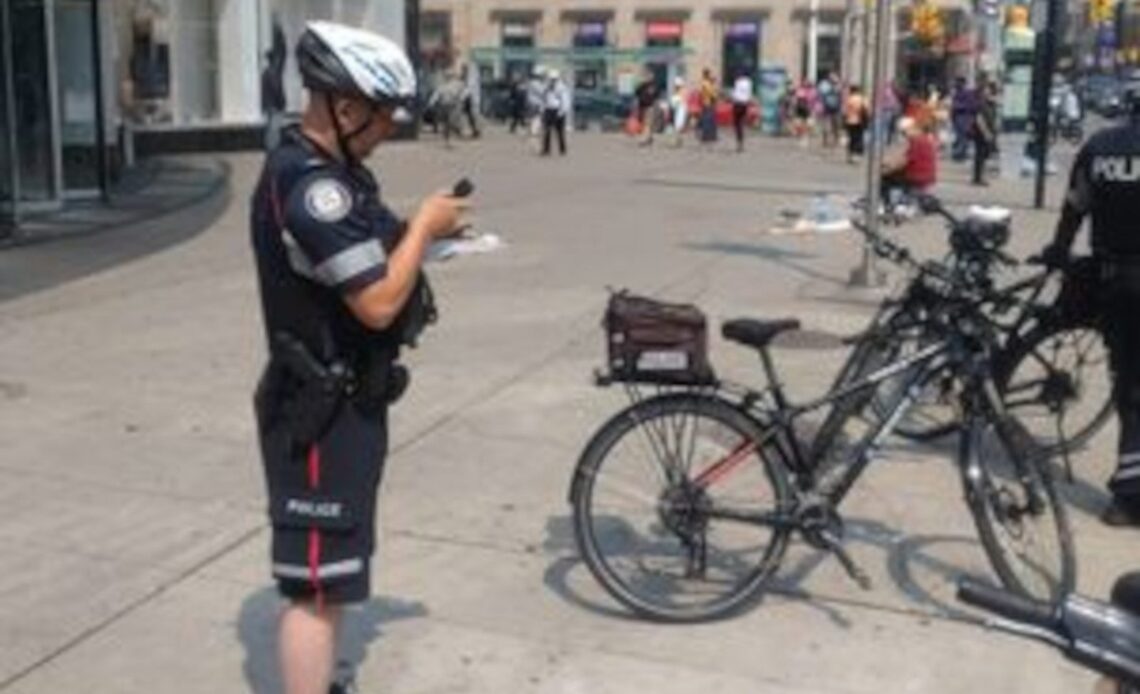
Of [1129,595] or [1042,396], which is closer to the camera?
[1129,595]

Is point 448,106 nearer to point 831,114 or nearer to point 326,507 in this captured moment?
point 831,114

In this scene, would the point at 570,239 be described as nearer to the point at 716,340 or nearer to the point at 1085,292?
the point at 716,340

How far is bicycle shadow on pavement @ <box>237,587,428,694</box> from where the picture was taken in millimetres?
4547

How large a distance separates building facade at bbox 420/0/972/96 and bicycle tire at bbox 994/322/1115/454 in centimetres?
4888

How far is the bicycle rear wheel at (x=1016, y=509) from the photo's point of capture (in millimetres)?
5012

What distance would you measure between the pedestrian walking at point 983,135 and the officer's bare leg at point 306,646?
20.1 metres

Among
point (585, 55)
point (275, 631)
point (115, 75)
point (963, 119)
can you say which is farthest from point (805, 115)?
point (275, 631)

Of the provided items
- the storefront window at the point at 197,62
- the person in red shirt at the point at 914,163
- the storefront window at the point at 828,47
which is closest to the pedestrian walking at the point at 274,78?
the storefront window at the point at 197,62

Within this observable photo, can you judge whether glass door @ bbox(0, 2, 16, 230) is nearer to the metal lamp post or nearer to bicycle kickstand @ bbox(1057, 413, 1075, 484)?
the metal lamp post

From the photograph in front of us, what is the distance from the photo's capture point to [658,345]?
16.3ft

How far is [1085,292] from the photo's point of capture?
21.3ft

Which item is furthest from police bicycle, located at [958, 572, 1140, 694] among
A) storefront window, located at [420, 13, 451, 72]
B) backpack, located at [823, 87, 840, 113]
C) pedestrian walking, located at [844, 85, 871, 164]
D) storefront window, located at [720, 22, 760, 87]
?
storefront window, located at [420, 13, 451, 72]

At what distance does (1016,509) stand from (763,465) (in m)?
0.79

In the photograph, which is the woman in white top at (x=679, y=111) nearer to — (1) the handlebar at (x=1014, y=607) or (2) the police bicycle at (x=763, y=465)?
(2) the police bicycle at (x=763, y=465)
